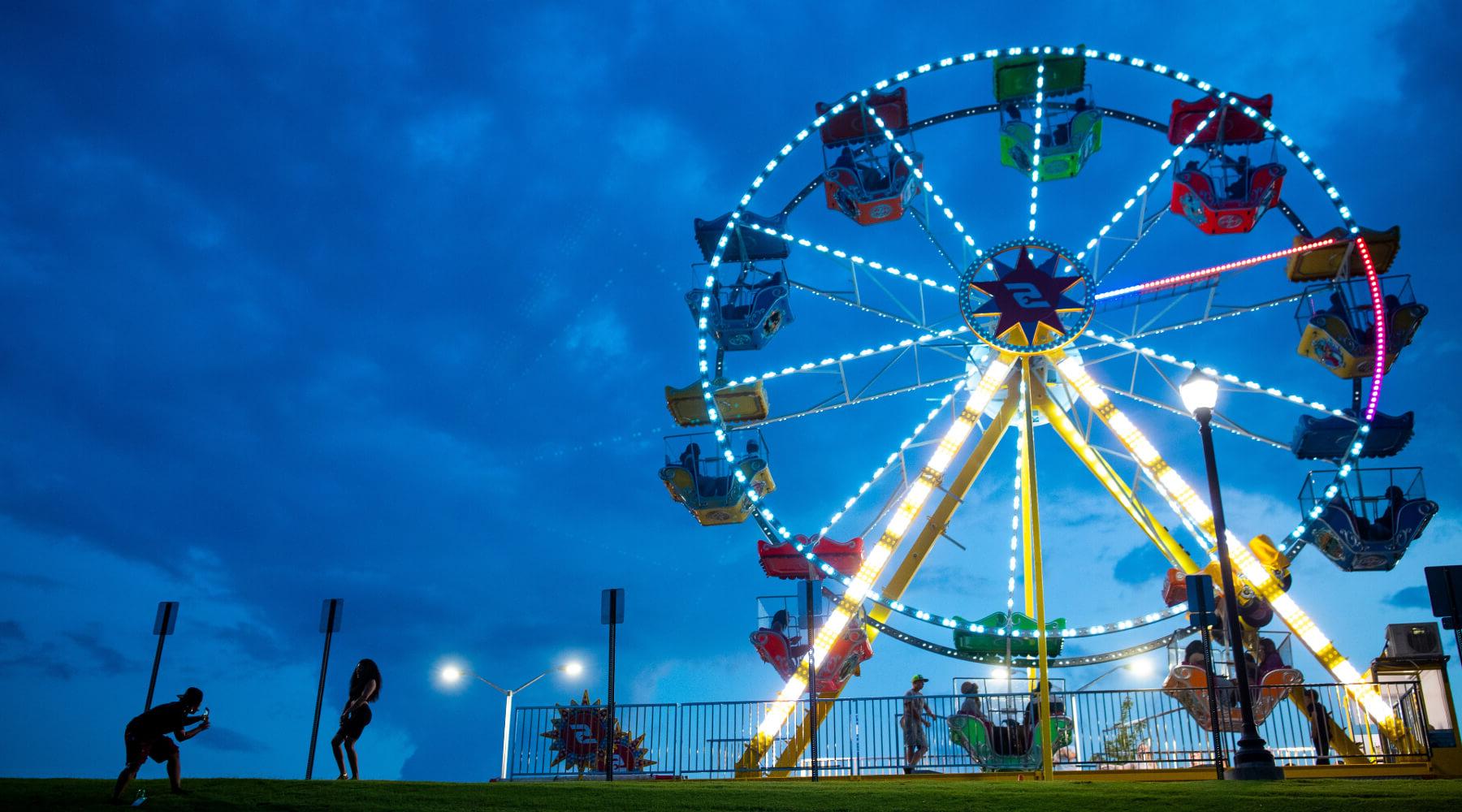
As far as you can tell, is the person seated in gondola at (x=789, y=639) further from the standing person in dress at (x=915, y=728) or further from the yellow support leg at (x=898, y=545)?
the standing person in dress at (x=915, y=728)

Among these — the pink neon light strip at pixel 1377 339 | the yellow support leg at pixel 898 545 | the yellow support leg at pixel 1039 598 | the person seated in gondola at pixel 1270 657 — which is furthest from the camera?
the pink neon light strip at pixel 1377 339

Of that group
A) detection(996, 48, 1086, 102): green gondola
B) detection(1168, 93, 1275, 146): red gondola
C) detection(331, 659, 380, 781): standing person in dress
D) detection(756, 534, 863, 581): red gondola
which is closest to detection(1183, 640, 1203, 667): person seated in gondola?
detection(756, 534, 863, 581): red gondola

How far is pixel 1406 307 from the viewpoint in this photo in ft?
71.3

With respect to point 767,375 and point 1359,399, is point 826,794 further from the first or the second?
point 1359,399

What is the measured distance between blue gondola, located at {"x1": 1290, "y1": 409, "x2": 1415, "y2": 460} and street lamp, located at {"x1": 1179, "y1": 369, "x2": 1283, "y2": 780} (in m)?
9.24

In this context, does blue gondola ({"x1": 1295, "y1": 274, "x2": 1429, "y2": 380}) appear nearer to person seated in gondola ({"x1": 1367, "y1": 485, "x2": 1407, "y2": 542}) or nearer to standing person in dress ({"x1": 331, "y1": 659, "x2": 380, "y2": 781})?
person seated in gondola ({"x1": 1367, "y1": 485, "x2": 1407, "y2": 542})

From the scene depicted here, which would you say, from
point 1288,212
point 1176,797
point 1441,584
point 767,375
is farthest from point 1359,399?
point 1176,797

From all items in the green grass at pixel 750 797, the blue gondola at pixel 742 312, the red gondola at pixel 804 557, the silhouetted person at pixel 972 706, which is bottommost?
the green grass at pixel 750 797

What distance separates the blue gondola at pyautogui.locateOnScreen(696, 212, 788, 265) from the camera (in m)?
24.2

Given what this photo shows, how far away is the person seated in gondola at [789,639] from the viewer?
22.2 meters

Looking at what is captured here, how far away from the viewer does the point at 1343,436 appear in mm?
21922

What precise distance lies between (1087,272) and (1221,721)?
844 centimetres

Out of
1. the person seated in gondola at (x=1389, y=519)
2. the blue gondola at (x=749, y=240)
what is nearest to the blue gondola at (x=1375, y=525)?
the person seated in gondola at (x=1389, y=519)

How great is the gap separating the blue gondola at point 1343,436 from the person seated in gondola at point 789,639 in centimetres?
1048
